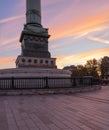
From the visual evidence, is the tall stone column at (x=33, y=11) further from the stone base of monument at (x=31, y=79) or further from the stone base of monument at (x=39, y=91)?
the stone base of monument at (x=39, y=91)

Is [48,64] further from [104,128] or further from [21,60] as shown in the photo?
[104,128]

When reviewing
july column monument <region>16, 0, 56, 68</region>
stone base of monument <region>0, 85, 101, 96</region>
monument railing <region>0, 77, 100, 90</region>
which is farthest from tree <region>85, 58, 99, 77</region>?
stone base of monument <region>0, 85, 101, 96</region>

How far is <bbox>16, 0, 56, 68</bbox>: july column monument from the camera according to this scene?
151ft

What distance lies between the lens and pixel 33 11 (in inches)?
1789

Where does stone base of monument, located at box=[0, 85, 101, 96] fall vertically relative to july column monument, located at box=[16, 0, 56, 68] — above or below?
below

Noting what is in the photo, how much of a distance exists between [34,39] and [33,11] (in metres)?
6.77

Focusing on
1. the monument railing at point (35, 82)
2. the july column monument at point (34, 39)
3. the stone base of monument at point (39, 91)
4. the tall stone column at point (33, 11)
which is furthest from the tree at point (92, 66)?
the stone base of monument at point (39, 91)

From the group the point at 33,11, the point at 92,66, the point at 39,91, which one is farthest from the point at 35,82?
the point at 92,66

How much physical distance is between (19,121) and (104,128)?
2776 millimetres

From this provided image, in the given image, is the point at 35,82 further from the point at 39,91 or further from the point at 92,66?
the point at 92,66

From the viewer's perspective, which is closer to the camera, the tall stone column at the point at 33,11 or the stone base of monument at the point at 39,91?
the stone base of monument at the point at 39,91

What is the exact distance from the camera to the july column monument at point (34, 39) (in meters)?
46.0

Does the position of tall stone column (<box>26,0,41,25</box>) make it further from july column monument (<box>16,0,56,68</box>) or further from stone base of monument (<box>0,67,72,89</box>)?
stone base of monument (<box>0,67,72,89</box>)

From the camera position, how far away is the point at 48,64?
5181cm
